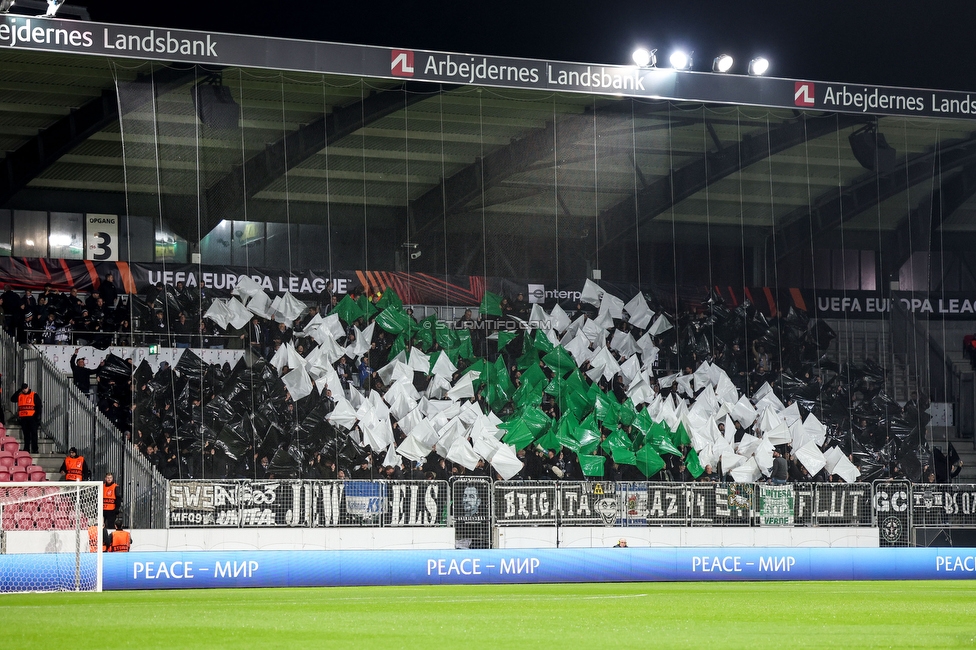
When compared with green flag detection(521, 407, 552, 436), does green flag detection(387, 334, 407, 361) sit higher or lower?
higher

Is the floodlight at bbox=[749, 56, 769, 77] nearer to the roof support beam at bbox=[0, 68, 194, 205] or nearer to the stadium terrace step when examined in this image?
the roof support beam at bbox=[0, 68, 194, 205]

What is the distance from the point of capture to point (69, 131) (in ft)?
72.7

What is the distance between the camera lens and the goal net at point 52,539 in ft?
44.9

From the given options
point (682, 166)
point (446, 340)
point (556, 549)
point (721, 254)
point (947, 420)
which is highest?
point (682, 166)

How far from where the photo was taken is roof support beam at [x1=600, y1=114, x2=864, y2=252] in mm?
23391

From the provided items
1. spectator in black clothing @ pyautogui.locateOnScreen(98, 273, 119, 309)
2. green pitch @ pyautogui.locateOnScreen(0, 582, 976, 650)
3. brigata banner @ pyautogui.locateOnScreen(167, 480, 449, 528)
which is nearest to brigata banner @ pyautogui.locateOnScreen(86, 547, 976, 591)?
green pitch @ pyautogui.locateOnScreen(0, 582, 976, 650)

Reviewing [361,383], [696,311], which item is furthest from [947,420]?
[361,383]

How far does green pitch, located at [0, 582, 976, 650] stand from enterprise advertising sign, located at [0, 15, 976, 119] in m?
9.46

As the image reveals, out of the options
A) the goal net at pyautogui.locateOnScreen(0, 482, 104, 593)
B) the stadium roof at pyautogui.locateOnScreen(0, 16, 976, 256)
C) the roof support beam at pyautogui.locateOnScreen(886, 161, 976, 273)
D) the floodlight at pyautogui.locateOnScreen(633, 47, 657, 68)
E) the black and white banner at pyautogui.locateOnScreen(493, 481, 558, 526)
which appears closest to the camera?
the goal net at pyautogui.locateOnScreen(0, 482, 104, 593)

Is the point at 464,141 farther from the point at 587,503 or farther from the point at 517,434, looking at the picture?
the point at 587,503

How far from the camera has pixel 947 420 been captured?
24.0m

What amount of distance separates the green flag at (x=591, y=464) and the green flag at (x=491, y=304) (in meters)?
3.04

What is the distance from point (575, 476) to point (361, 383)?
4071 millimetres

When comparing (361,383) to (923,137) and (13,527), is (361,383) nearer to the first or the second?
(13,527)
